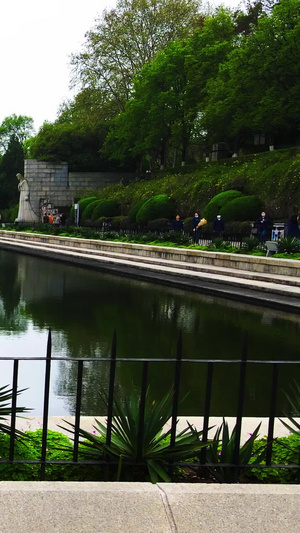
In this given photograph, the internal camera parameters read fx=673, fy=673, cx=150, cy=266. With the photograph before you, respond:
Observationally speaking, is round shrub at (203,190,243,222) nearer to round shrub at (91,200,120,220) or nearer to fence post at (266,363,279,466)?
round shrub at (91,200,120,220)

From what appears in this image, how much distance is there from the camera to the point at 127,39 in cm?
5625

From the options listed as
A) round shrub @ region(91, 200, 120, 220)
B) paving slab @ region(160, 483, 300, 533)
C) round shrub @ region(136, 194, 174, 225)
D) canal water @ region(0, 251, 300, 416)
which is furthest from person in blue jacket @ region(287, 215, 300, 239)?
round shrub @ region(91, 200, 120, 220)

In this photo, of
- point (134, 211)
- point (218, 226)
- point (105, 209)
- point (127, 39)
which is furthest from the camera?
point (127, 39)

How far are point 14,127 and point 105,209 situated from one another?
2475 inches

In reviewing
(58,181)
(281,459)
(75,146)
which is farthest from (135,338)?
(58,181)

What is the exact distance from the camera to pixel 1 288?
16844mm

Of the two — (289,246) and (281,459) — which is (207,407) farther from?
(289,246)

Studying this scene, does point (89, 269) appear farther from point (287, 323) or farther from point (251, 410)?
point (251, 410)

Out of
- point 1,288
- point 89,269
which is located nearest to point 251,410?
point 1,288

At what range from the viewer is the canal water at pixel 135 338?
698 cm

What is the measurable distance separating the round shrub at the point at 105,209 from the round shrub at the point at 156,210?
7.91 metres

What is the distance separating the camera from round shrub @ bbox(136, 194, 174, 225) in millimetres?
39750

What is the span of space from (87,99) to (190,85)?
15.3 meters

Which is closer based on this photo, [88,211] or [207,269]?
[207,269]
